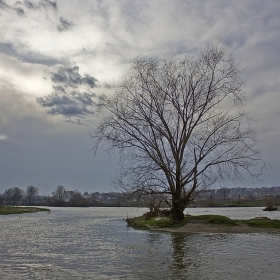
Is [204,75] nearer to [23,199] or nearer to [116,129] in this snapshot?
[116,129]

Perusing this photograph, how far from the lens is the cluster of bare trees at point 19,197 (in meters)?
181

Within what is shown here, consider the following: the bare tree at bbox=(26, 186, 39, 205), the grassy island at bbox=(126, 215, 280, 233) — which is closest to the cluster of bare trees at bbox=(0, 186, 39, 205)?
the bare tree at bbox=(26, 186, 39, 205)

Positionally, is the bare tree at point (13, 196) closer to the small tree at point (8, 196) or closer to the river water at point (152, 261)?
the small tree at point (8, 196)

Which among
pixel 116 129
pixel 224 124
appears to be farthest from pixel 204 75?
pixel 116 129

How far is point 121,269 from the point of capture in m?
10.8

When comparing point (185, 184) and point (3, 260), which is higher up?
point (185, 184)

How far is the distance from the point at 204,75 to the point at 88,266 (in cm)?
1753

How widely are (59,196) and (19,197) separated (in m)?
25.5

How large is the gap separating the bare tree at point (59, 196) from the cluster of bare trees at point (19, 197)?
12.7 metres

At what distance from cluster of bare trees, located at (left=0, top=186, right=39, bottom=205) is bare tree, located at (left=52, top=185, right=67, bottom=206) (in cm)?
1270

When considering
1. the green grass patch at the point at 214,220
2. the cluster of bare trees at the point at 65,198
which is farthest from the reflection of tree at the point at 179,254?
the cluster of bare trees at the point at 65,198

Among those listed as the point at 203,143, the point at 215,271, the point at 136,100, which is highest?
the point at 136,100

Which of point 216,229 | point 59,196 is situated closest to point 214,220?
point 216,229

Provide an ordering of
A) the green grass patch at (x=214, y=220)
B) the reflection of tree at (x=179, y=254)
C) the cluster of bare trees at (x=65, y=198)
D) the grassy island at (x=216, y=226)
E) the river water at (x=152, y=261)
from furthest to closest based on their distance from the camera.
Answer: the cluster of bare trees at (x=65, y=198), the green grass patch at (x=214, y=220), the grassy island at (x=216, y=226), the reflection of tree at (x=179, y=254), the river water at (x=152, y=261)
